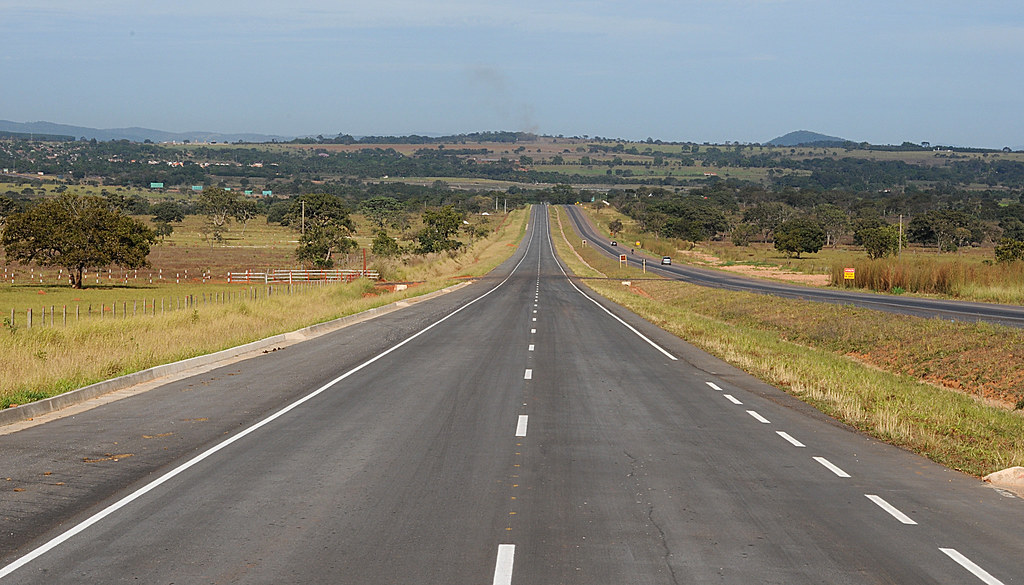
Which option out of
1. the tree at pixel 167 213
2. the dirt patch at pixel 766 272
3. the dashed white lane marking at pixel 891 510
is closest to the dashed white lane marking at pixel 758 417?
the dashed white lane marking at pixel 891 510

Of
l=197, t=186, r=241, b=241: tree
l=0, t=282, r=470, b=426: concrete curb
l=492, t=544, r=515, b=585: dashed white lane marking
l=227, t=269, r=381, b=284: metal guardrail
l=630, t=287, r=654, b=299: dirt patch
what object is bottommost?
l=227, t=269, r=381, b=284: metal guardrail

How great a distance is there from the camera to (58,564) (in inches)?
281

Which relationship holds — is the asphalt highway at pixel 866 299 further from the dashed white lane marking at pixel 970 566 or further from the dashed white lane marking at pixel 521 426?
the dashed white lane marking at pixel 970 566

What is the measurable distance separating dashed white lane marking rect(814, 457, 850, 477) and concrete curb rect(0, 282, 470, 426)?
1141 cm

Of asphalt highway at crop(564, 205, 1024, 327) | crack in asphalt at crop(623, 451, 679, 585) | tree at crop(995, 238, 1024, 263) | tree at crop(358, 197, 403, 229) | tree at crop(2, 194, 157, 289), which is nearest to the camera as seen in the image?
crack in asphalt at crop(623, 451, 679, 585)

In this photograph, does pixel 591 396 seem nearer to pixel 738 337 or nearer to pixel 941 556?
pixel 941 556

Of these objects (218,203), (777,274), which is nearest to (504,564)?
(777,274)

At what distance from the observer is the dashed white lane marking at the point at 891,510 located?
29.0 ft

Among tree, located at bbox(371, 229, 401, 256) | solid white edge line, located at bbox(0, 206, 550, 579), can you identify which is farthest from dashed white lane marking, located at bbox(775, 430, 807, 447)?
tree, located at bbox(371, 229, 401, 256)

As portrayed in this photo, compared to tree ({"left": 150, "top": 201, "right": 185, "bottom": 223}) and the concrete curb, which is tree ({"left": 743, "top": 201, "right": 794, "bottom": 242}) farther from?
the concrete curb

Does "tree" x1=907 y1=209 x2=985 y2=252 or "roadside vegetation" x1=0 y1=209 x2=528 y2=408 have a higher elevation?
"tree" x1=907 y1=209 x2=985 y2=252

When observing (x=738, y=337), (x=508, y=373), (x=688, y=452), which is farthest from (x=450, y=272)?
(x=688, y=452)

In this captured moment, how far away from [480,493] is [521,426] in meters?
4.24

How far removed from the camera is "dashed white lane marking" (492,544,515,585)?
6832 millimetres
